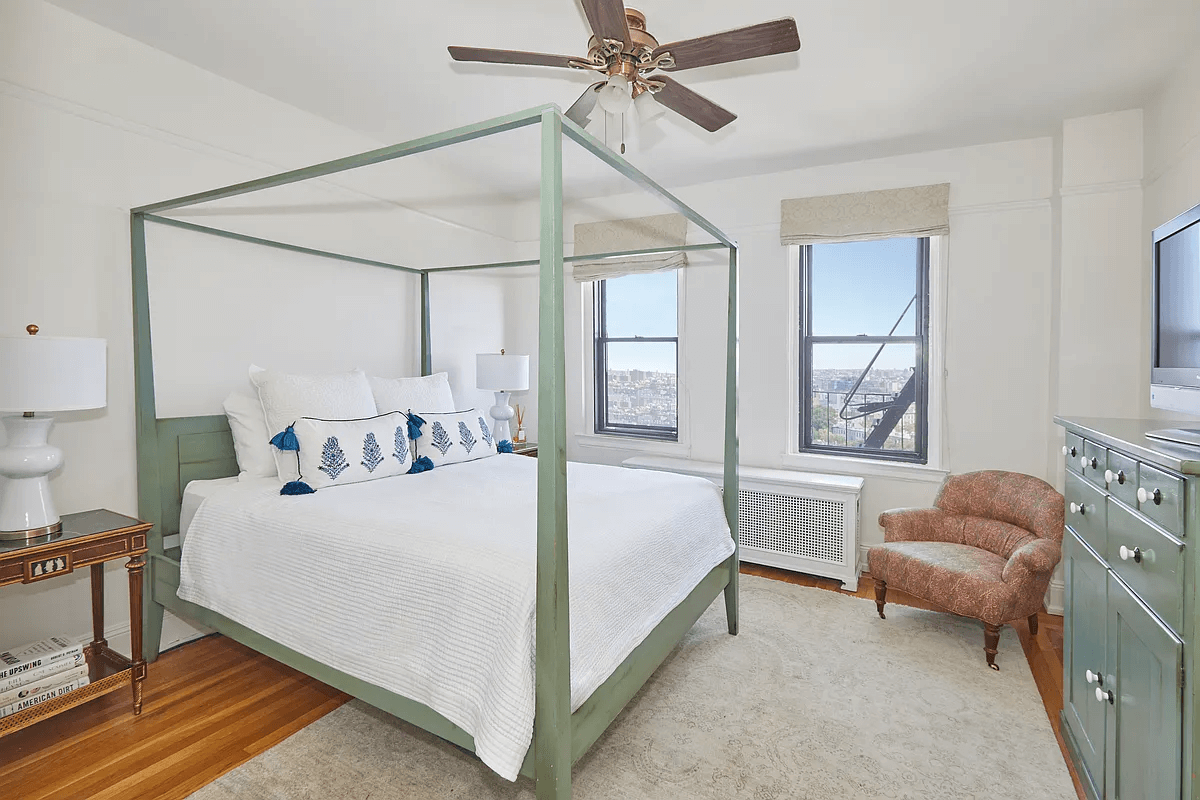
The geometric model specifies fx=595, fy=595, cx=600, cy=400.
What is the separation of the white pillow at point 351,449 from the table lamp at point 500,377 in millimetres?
1206

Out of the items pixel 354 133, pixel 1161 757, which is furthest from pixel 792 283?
pixel 1161 757

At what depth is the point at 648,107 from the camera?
2832 millimetres

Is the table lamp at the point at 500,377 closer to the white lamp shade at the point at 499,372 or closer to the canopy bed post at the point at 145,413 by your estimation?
the white lamp shade at the point at 499,372

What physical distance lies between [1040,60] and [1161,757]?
269cm

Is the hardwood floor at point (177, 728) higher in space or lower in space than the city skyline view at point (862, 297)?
lower

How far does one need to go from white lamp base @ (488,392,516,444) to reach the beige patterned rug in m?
1.97

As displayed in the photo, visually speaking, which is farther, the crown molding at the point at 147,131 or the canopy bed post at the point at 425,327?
the canopy bed post at the point at 425,327

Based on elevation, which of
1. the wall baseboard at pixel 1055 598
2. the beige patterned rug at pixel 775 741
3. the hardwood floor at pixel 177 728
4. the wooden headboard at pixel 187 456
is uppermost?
the wooden headboard at pixel 187 456

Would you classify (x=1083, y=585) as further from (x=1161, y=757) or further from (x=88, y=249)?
(x=88, y=249)

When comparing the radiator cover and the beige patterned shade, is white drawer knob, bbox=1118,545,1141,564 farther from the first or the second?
the beige patterned shade

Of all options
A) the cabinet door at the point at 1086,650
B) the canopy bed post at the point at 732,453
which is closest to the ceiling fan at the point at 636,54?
the canopy bed post at the point at 732,453

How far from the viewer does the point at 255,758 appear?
2020mm

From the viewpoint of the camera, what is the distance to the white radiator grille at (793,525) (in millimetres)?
3695

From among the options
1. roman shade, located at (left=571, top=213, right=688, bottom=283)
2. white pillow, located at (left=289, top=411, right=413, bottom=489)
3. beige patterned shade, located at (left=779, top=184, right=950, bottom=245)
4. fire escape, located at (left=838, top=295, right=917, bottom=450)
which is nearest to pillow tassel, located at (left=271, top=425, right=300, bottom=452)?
white pillow, located at (left=289, top=411, right=413, bottom=489)
